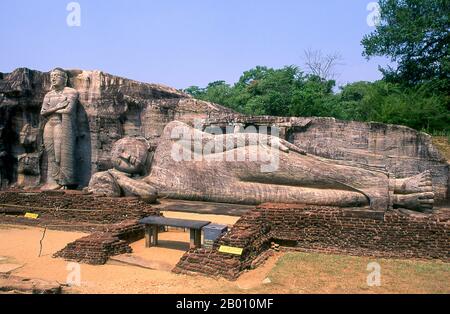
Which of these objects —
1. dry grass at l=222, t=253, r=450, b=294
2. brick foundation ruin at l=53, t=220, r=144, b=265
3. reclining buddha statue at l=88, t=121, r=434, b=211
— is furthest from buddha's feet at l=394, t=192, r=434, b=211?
brick foundation ruin at l=53, t=220, r=144, b=265

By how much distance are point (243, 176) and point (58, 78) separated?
534 cm

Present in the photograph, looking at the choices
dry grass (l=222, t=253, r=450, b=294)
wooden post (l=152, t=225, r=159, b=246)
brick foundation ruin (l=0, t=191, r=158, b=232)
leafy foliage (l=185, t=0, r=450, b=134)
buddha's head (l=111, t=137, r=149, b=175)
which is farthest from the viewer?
leafy foliage (l=185, t=0, r=450, b=134)

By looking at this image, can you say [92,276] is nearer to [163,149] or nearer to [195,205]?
[195,205]

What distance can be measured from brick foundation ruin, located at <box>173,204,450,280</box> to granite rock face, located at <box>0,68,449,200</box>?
238 centimetres

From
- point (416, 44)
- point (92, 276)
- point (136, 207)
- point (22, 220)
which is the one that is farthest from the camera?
point (416, 44)

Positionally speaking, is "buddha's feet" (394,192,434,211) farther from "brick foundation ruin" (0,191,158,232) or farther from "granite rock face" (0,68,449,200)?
"brick foundation ruin" (0,191,158,232)

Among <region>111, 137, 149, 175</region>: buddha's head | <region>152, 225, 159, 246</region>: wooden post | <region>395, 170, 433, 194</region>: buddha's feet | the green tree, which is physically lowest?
<region>152, 225, 159, 246</region>: wooden post

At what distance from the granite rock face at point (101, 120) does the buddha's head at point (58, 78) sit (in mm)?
265

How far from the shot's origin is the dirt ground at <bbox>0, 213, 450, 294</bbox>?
4758 millimetres

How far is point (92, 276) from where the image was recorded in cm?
542

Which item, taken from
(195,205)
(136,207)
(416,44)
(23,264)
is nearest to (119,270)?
(23,264)

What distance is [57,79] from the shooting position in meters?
10.5

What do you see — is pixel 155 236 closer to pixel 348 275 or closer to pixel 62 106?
pixel 348 275

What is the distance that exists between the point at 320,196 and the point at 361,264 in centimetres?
221
